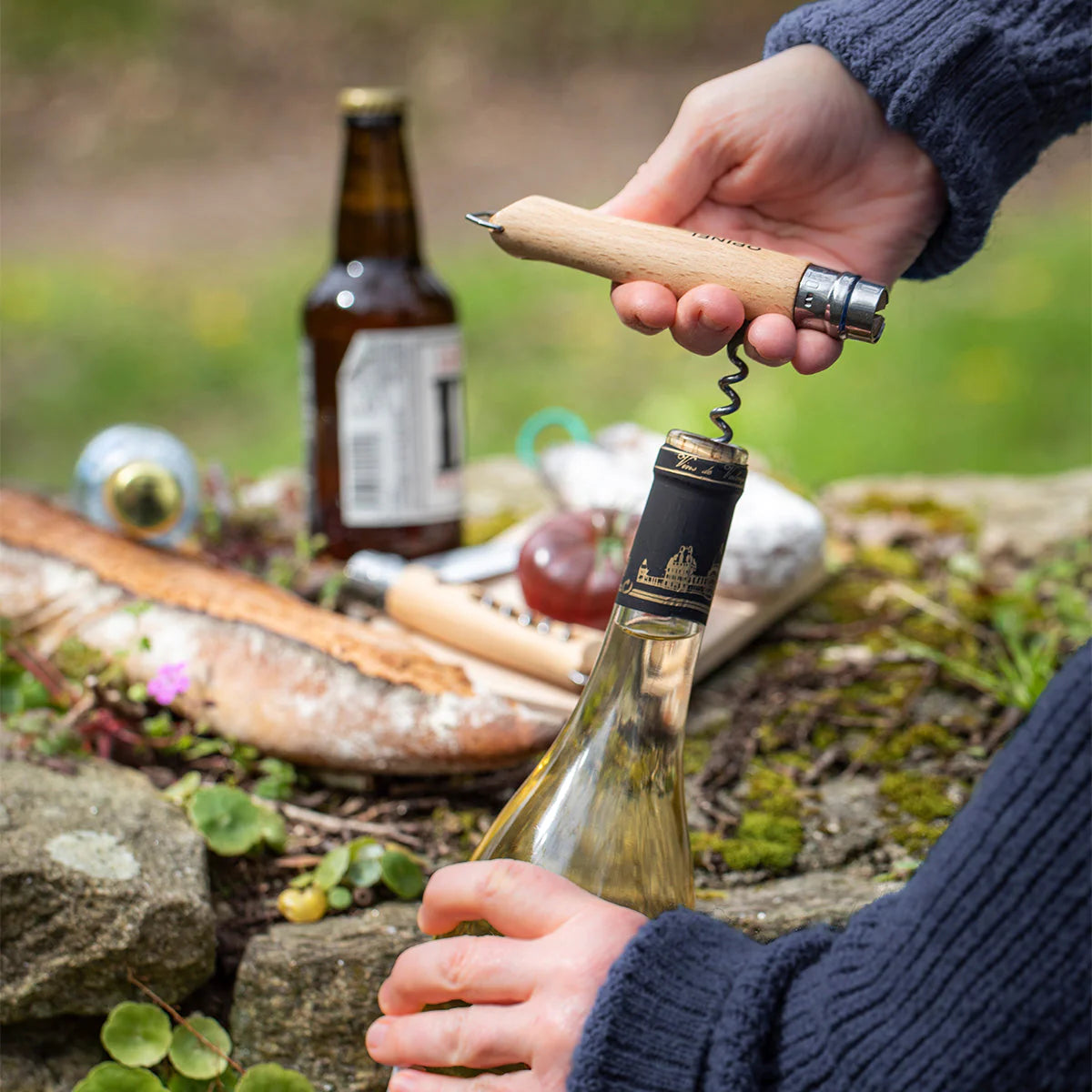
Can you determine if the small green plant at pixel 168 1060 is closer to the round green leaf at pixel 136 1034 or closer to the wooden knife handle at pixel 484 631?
the round green leaf at pixel 136 1034

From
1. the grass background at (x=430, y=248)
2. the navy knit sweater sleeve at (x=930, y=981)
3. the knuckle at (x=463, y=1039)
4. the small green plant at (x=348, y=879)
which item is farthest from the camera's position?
the grass background at (x=430, y=248)

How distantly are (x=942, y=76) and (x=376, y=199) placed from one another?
3.29 feet

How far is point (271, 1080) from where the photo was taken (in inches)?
42.6

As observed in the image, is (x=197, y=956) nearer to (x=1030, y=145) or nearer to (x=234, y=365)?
(x=1030, y=145)

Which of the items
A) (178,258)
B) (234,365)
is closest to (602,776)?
(234,365)

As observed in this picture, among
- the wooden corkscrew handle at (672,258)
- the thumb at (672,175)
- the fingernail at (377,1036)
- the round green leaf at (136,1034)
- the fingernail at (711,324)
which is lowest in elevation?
the round green leaf at (136,1034)

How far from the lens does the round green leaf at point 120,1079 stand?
3.55 ft

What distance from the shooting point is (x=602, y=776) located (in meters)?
1.01

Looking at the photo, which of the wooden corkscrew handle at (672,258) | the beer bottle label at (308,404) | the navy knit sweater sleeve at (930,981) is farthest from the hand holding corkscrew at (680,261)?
the beer bottle label at (308,404)

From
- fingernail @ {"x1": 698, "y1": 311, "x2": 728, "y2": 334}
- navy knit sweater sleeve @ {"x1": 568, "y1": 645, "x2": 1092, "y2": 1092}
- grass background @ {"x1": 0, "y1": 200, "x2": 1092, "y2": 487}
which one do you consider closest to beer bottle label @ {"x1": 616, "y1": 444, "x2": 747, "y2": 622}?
Result: fingernail @ {"x1": 698, "y1": 311, "x2": 728, "y2": 334}

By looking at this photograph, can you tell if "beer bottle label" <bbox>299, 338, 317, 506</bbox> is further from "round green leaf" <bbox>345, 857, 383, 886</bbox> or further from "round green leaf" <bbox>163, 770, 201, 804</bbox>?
"round green leaf" <bbox>345, 857, 383, 886</bbox>

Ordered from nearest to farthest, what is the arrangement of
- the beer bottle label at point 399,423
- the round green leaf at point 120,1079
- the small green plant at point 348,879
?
the round green leaf at point 120,1079, the small green plant at point 348,879, the beer bottle label at point 399,423

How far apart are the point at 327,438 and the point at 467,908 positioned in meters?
1.21

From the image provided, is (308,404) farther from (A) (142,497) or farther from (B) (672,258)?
(B) (672,258)
